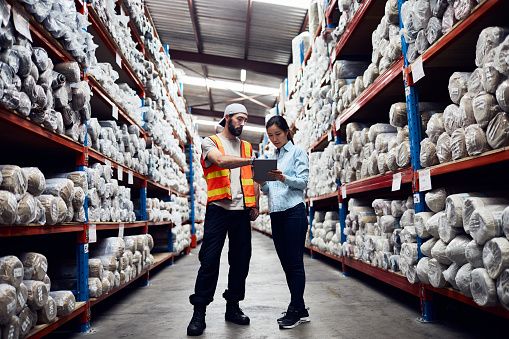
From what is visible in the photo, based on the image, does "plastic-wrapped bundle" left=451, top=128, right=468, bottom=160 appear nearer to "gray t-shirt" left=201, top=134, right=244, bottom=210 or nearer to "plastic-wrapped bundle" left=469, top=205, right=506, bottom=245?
"plastic-wrapped bundle" left=469, top=205, right=506, bottom=245

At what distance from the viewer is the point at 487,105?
7.84 ft

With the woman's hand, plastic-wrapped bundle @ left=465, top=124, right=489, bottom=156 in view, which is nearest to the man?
the woman's hand

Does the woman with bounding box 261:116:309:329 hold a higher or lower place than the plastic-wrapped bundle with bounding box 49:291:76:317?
higher

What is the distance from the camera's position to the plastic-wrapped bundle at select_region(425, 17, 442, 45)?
2954mm

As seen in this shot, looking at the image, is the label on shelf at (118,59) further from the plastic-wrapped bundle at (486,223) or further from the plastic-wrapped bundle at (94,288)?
the plastic-wrapped bundle at (486,223)

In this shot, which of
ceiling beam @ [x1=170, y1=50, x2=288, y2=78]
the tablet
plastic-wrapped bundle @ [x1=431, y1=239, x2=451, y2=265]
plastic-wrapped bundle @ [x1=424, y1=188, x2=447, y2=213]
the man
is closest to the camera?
plastic-wrapped bundle @ [x1=431, y1=239, x2=451, y2=265]

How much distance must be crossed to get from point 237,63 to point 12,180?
11549 millimetres

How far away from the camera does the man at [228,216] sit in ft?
11.3

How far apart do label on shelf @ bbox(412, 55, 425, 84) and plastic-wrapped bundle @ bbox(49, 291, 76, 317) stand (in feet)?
9.18

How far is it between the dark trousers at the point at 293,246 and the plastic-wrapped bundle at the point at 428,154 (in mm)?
951

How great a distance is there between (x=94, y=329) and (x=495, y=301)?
2766 mm

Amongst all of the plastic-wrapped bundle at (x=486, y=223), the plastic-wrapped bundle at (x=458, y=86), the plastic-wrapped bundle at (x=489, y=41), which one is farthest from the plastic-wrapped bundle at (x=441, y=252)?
the plastic-wrapped bundle at (x=489, y=41)

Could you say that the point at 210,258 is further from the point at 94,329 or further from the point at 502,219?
the point at 502,219

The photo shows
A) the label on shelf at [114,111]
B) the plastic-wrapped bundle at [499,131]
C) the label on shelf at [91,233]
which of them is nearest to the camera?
the plastic-wrapped bundle at [499,131]
